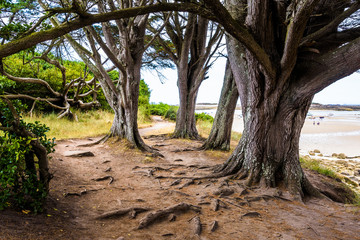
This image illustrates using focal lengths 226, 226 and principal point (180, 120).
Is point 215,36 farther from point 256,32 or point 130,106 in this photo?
point 256,32

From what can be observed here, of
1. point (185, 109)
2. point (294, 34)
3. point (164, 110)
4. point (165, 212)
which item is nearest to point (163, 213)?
point (165, 212)

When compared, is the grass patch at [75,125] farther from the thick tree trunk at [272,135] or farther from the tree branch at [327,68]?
the tree branch at [327,68]

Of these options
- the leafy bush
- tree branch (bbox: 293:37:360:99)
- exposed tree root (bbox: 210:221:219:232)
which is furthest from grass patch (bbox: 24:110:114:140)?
tree branch (bbox: 293:37:360:99)

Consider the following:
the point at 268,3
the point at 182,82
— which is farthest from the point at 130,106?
the point at 268,3

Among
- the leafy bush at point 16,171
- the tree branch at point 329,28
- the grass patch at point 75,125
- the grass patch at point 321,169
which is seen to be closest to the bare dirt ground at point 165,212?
the leafy bush at point 16,171

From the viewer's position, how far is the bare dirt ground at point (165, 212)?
286 cm

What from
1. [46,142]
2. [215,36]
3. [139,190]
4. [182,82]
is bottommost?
[139,190]

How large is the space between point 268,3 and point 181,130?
719 centimetres

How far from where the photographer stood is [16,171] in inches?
104

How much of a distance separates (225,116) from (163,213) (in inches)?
212

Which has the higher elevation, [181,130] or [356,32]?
[356,32]

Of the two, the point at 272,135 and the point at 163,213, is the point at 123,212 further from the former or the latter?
the point at 272,135

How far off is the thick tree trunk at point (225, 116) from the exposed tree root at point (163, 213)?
469 cm

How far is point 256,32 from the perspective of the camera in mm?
4211
